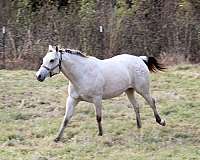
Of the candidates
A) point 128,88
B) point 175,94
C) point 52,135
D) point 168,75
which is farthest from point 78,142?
point 168,75

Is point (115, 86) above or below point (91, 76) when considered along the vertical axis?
below

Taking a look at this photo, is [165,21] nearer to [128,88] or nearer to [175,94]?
[175,94]

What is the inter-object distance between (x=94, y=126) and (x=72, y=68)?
110cm

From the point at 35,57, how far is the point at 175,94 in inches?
202

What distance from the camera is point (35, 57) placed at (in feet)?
48.5

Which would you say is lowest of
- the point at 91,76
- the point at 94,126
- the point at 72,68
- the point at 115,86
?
the point at 94,126

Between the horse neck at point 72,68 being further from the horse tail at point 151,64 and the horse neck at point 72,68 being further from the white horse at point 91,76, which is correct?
the horse tail at point 151,64

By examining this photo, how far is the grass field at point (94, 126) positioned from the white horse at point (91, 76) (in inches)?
14.4

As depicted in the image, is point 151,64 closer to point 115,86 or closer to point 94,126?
point 115,86

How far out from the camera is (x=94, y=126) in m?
8.27

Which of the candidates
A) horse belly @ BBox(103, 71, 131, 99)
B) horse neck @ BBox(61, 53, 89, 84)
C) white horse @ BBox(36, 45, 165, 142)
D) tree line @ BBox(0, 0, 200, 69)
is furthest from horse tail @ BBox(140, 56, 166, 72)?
tree line @ BBox(0, 0, 200, 69)

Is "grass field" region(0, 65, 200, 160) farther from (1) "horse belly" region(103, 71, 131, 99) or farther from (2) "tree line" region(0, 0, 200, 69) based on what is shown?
(2) "tree line" region(0, 0, 200, 69)

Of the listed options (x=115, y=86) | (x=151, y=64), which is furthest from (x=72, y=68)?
(x=151, y=64)

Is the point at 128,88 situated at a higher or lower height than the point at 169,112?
higher
